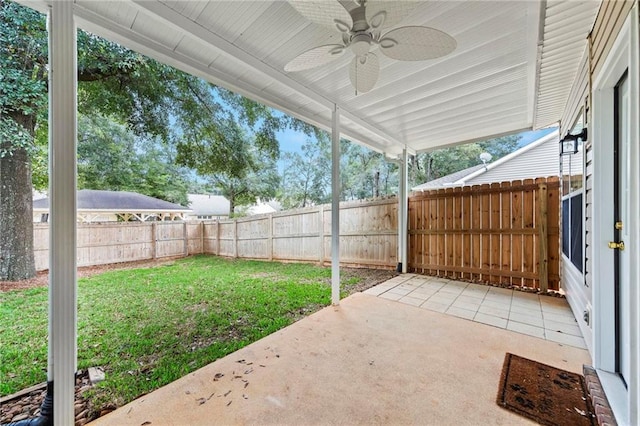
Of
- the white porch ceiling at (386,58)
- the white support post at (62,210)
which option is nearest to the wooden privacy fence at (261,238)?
the white porch ceiling at (386,58)

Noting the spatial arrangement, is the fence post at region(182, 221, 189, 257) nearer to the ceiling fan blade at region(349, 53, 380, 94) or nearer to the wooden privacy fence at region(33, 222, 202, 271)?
the wooden privacy fence at region(33, 222, 202, 271)

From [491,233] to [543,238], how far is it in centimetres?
69

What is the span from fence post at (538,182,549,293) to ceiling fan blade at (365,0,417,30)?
3.85m

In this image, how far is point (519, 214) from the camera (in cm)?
412

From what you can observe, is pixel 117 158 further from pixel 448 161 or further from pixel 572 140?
pixel 448 161

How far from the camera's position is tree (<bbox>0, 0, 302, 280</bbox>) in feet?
9.78

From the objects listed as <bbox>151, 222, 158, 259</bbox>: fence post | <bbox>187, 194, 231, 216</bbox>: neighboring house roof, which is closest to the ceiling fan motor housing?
<bbox>151, 222, 158, 259</bbox>: fence post

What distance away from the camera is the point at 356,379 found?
1.79 metres

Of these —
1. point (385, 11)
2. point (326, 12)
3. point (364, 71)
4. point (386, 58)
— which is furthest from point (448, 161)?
point (326, 12)

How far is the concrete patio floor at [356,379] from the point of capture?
146 cm

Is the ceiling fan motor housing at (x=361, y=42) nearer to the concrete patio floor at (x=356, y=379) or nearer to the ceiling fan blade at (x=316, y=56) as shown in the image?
the ceiling fan blade at (x=316, y=56)

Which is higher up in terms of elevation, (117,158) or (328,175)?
(328,175)

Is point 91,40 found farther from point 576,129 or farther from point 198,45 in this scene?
point 576,129

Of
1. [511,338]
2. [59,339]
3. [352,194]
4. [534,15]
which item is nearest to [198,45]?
[59,339]
